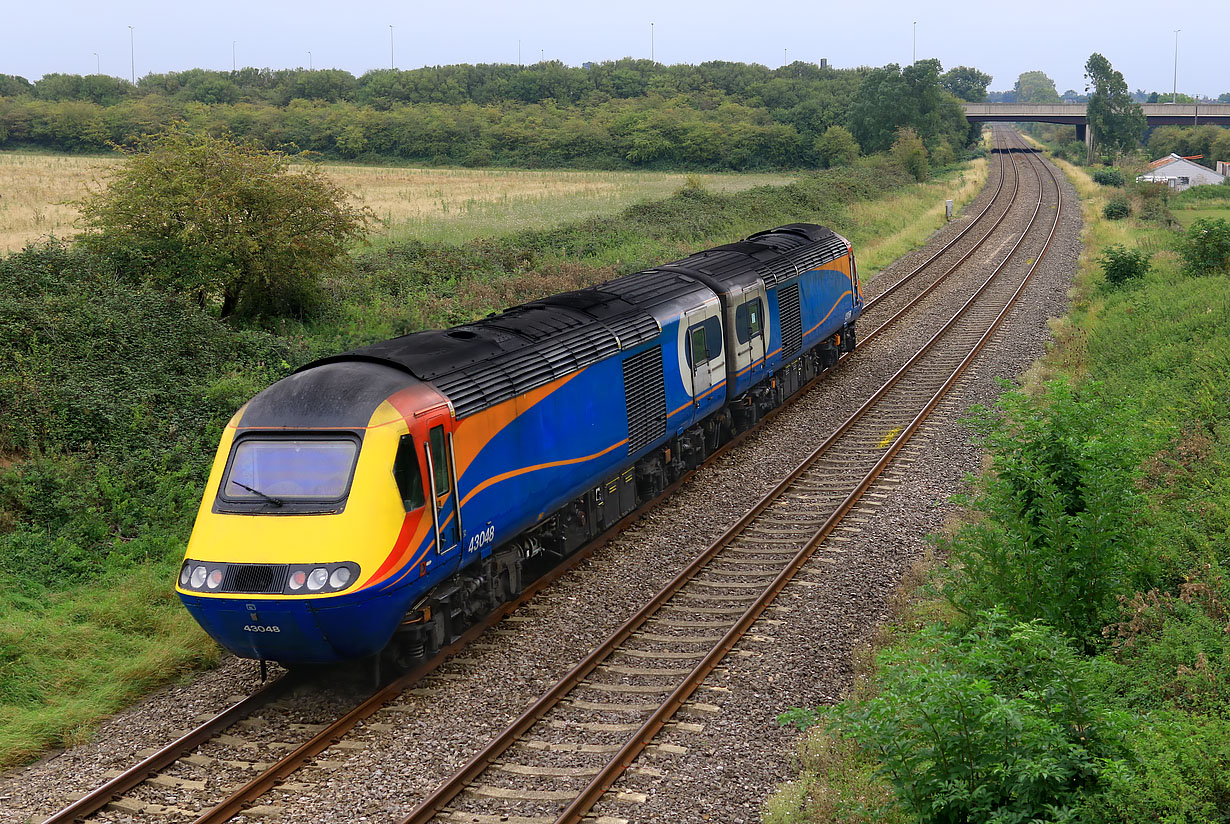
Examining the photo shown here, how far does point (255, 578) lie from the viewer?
10.0 meters

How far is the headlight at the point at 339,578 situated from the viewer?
9.86 meters

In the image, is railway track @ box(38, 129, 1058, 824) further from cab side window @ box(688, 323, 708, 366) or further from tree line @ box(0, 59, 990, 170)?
tree line @ box(0, 59, 990, 170)

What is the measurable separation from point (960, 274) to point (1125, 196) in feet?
82.2

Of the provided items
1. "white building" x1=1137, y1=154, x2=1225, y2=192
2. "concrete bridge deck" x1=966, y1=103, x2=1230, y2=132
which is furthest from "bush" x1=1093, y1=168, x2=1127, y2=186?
"concrete bridge deck" x1=966, y1=103, x2=1230, y2=132

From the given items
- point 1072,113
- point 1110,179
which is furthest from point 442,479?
point 1072,113

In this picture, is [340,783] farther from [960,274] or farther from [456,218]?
[456,218]

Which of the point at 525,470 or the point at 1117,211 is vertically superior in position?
the point at 1117,211

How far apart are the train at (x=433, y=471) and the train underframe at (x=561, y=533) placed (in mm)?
34

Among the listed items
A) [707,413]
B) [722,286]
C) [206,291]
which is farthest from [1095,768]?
[206,291]

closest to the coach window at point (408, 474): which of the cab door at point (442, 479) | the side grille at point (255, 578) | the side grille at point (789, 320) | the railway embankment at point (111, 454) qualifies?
the cab door at point (442, 479)

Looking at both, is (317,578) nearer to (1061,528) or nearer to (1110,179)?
(1061,528)

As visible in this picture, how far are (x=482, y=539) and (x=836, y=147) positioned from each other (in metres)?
79.3

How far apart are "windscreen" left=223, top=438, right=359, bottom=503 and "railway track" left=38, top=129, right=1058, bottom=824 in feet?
7.27

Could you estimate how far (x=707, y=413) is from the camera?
1859cm
